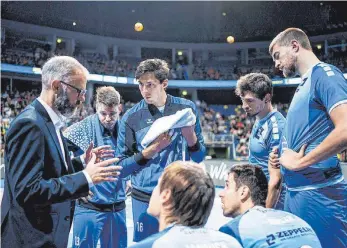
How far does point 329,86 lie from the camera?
107 inches

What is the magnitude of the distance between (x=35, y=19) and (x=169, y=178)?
33633 mm

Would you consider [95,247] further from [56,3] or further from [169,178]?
[56,3]

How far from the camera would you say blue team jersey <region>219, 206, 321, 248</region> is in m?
2.28

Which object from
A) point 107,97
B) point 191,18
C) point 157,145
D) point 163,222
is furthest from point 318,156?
point 191,18

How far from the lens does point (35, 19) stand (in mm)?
32688

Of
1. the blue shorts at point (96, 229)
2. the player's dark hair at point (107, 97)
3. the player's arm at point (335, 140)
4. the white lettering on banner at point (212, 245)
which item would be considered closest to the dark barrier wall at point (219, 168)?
the blue shorts at point (96, 229)

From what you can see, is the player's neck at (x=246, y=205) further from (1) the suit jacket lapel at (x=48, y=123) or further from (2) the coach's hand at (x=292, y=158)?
(1) the suit jacket lapel at (x=48, y=123)

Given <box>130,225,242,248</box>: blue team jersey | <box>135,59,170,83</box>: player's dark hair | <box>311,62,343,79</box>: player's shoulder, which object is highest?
<box>135,59,170,83</box>: player's dark hair

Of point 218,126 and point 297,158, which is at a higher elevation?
point 297,158

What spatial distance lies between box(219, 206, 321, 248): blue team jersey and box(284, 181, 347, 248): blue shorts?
442 mm

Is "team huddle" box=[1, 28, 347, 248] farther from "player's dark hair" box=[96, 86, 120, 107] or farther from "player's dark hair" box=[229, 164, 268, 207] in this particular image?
"player's dark hair" box=[96, 86, 120, 107]


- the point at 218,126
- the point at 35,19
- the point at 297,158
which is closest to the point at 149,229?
the point at 297,158

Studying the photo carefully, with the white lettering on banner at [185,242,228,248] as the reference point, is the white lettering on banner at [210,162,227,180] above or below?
below

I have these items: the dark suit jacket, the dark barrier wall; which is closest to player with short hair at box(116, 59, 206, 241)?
the dark suit jacket
